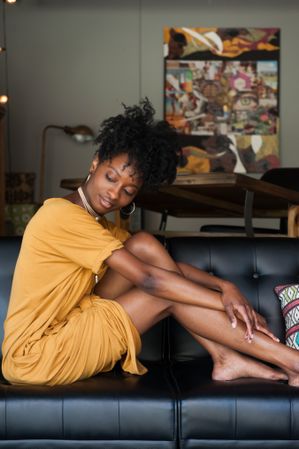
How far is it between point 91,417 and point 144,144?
915mm

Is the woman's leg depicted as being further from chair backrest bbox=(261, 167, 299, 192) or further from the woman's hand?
chair backrest bbox=(261, 167, 299, 192)

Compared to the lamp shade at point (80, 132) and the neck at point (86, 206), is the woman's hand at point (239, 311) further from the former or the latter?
the lamp shade at point (80, 132)

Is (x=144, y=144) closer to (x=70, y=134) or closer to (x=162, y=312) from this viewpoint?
(x=162, y=312)

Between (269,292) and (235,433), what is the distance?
72 cm

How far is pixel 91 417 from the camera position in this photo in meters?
2.01

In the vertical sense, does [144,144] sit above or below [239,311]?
above

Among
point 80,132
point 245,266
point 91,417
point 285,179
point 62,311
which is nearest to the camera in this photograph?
point 91,417

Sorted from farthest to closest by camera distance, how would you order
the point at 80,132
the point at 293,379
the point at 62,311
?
the point at 80,132 → the point at 62,311 → the point at 293,379

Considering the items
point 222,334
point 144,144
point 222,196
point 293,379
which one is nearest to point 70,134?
point 222,196

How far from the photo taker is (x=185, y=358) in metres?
2.61

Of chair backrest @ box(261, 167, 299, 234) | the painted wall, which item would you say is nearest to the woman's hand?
chair backrest @ box(261, 167, 299, 234)

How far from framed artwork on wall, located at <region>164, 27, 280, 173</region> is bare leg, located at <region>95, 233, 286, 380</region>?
15.4ft

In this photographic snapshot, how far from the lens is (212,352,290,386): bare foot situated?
2.25m

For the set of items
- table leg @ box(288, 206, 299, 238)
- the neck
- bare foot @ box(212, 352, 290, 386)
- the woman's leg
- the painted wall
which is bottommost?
bare foot @ box(212, 352, 290, 386)
